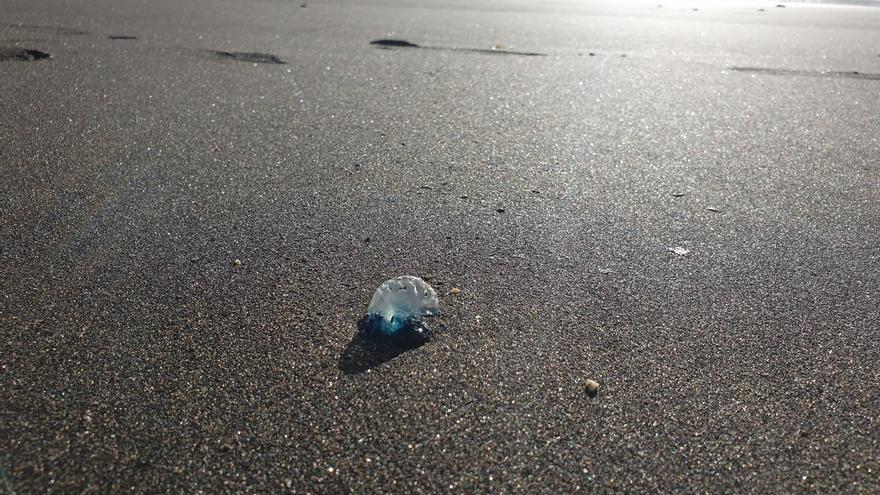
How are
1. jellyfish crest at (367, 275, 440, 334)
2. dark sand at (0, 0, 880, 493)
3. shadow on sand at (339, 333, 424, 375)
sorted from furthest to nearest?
1. jellyfish crest at (367, 275, 440, 334)
2. shadow on sand at (339, 333, 424, 375)
3. dark sand at (0, 0, 880, 493)

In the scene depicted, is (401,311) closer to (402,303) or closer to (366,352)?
(402,303)

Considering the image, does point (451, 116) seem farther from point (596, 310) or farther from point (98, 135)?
point (596, 310)

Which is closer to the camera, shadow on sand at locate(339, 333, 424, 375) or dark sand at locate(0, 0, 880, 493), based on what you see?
dark sand at locate(0, 0, 880, 493)

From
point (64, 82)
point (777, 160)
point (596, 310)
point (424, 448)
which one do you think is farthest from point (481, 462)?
point (64, 82)

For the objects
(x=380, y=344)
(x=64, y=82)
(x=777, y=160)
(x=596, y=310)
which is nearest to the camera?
(x=380, y=344)

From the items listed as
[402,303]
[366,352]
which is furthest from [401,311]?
[366,352]
